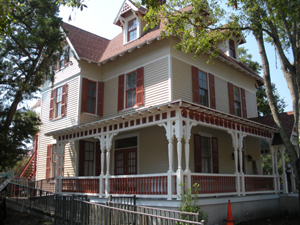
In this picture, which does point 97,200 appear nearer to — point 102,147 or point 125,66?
point 102,147

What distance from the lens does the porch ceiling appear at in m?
10.6

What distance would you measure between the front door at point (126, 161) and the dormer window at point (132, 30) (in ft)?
20.0

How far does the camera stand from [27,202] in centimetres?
1279

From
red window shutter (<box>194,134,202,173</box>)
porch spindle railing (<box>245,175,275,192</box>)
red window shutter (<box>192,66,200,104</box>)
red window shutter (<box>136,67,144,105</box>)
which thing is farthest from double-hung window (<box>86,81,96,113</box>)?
porch spindle railing (<box>245,175,275,192</box>)

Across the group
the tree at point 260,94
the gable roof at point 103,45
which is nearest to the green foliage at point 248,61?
the tree at point 260,94

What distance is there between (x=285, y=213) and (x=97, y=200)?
8856 millimetres

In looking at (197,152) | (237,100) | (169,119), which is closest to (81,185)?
(197,152)

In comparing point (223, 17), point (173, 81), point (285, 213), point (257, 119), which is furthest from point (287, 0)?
point (285, 213)

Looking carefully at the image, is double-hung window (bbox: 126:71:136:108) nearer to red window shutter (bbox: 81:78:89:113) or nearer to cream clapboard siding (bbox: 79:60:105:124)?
cream clapboard siding (bbox: 79:60:105:124)

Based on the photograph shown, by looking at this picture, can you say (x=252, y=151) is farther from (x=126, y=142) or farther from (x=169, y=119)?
(x=169, y=119)

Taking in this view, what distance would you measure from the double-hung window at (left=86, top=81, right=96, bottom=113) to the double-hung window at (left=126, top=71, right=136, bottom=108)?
2376 millimetres

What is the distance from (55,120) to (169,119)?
30.4 ft

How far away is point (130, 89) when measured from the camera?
15016 millimetres

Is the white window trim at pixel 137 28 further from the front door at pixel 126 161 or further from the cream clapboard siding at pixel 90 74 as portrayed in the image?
the front door at pixel 126 161
